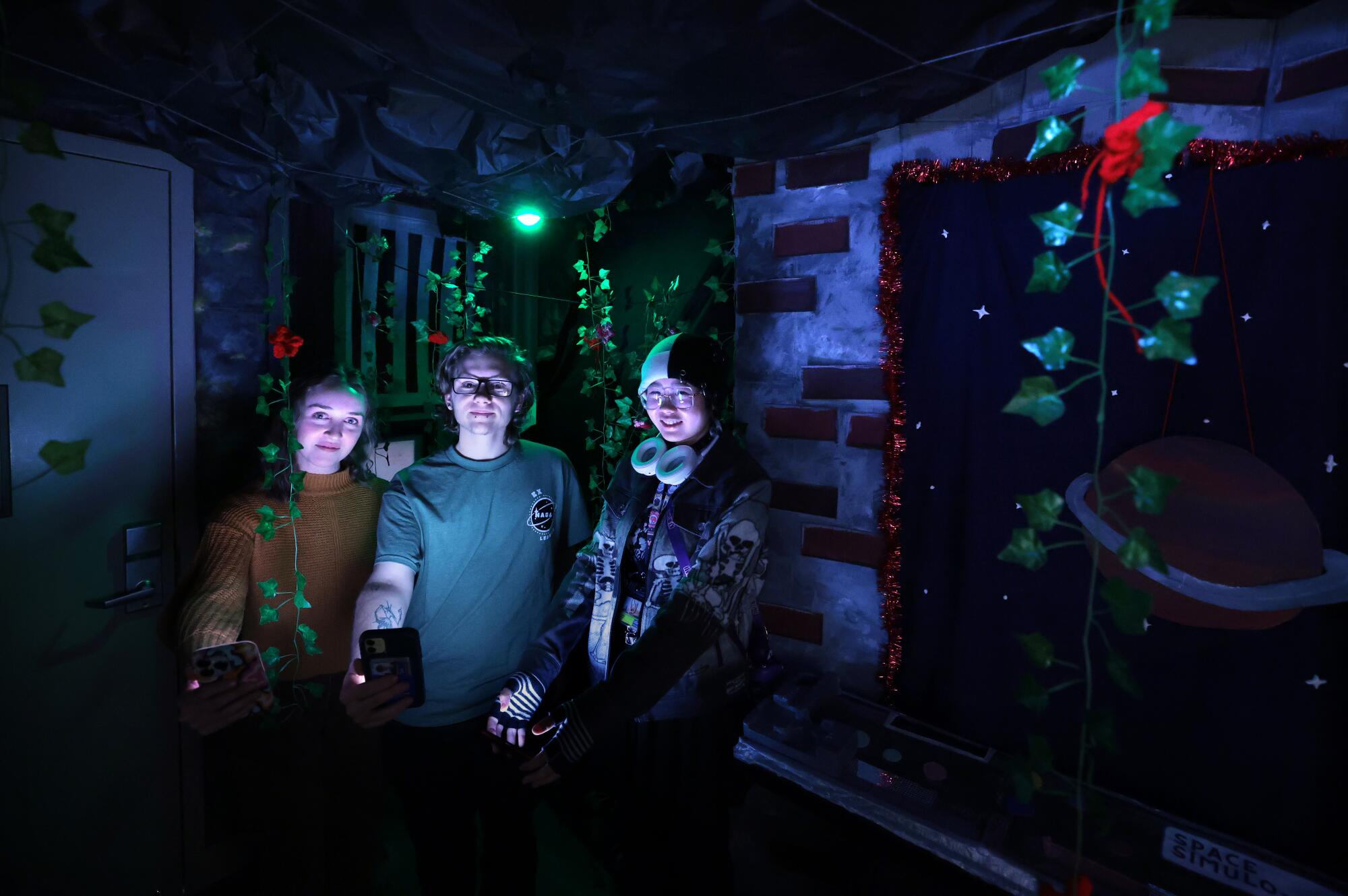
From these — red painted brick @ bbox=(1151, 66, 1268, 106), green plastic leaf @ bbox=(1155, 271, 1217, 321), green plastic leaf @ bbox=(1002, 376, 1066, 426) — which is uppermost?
red painted brick @ bbox=(1151, 66, 1268, 106)

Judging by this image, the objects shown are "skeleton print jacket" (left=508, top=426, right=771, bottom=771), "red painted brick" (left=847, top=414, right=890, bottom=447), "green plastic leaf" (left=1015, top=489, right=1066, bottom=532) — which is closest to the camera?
"green plastic leaf" (left=1015, top=489, right=1066, bottom=532)

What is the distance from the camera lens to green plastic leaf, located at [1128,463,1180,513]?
75cm

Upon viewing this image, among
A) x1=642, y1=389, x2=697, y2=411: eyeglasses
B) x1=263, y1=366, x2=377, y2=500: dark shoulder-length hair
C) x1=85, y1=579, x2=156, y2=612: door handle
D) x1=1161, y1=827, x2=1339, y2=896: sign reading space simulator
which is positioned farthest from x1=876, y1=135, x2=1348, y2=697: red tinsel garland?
x1=85, y1=579, x2=156, y2=612: door handle

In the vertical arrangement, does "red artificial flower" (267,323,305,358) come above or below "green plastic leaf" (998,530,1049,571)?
above

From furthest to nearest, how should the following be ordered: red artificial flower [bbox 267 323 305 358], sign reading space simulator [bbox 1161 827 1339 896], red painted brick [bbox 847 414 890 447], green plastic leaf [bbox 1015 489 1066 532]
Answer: red artificial flower [bbox 267 323 305 358], red painted brick [bbox 847 414 890 447], sign reading space simulator [bbox 1161 827 1339 896], green plastic leaf [bbox 1015 489 1066 532]

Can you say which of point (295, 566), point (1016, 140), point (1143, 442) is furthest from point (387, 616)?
point (1016, 140)

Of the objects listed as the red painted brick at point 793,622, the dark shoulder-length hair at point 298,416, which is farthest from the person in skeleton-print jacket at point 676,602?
the dark shoulder-length hair at point 298,416

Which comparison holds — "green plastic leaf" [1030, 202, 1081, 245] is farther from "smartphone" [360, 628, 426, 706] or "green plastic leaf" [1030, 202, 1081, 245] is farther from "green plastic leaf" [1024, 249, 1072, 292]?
"smartphone" [360, 628, 426, 706]

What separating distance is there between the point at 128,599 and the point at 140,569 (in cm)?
9

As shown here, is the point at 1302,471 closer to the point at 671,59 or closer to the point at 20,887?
the point at 671,59

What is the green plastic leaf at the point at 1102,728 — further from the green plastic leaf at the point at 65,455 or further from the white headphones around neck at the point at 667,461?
the green plastic leaf at the point at 65,455

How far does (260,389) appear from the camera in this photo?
7.27ft

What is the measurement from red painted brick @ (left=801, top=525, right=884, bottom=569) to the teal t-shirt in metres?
0.78

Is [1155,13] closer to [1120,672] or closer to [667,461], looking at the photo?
[1120,672]
